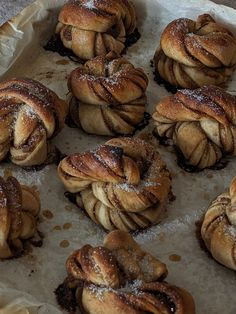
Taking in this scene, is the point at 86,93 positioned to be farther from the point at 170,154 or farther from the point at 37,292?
the point at 37,292

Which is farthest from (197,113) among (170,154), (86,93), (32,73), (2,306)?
(2,306)

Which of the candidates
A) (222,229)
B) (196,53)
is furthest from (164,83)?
(222,229)

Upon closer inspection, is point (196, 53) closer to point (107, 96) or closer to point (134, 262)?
point (107, 96)

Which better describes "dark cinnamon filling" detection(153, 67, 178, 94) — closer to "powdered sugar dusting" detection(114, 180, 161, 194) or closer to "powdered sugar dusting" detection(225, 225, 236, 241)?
"powdered sugar dusting" detection(114, 180, 161, 194)

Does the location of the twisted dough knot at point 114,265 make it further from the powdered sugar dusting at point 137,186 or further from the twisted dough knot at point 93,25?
the twisted dough knot at point 93,25

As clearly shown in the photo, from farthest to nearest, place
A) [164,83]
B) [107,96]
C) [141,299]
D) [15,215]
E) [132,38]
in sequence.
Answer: [132,38], [164,83], [107,96], [15,215], [141,299]
